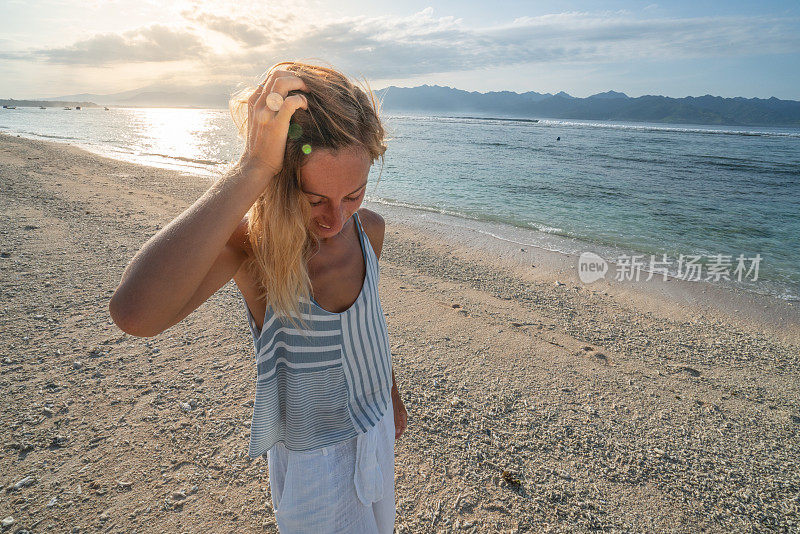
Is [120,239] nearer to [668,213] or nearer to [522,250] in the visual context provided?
[522,250]

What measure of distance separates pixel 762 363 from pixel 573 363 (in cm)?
246

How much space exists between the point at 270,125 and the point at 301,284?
51cm

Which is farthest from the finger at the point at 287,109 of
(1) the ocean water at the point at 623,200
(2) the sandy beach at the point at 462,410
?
(2) the sandy beach at the point at 462,410

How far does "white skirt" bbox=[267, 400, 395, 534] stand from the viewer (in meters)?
1.29

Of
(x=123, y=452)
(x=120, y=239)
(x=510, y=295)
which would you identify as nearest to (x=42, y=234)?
(x=120, y=239)

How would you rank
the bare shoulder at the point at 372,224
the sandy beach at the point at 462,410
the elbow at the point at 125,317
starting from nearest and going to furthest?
1. the elbow at the point at 125,317
2. the bare shoulder at the point at 372,224
3. the sandy beach at the point at 462,410

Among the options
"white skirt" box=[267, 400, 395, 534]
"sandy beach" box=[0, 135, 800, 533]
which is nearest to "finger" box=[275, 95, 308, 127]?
"white skirt" box=[267, 400, 395, 534]

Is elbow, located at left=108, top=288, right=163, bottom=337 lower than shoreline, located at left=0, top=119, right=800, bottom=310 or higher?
higher

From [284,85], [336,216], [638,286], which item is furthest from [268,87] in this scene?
[638,286]

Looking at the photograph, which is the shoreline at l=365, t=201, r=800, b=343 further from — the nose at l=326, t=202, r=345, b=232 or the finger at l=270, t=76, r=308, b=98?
the finger at l=270, t=76, r=308, b=98

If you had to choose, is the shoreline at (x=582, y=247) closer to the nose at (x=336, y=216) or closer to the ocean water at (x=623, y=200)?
the ocean water at (x=623, y=200)

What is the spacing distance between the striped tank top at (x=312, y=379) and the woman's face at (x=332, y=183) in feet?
0.93

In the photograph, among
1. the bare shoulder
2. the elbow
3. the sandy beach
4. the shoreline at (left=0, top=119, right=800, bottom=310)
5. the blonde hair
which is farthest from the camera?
the shoreline at (left=0, top=119, right=800, bottom=310)

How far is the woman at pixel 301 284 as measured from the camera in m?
0.98
